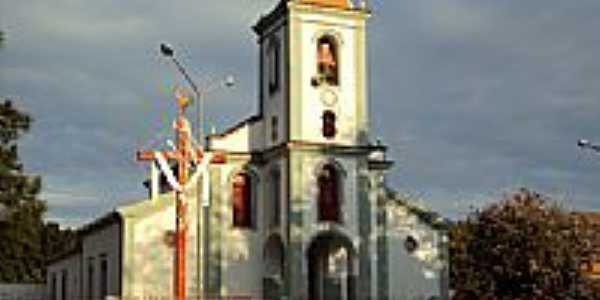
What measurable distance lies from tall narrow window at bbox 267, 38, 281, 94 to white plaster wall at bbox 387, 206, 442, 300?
794 cm

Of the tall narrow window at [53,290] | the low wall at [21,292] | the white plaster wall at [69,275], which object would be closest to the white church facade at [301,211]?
the white plaster wall at [69,275]

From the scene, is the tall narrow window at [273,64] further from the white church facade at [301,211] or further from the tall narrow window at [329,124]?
the tall narrow window at [329,124]

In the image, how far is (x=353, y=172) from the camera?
165 feet

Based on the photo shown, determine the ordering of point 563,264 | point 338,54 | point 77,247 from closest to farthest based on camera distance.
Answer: point 563,264 → point 338,54 → point 77,247

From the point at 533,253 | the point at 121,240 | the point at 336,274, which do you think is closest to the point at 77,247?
the point at 121,240

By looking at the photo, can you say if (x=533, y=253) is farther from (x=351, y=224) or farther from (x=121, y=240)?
(x=121, y=240)

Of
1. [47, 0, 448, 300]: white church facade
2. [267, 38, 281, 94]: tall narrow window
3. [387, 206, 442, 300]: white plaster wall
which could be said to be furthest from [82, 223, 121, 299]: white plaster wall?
[387, 206, 442, 300]: white plaster wall

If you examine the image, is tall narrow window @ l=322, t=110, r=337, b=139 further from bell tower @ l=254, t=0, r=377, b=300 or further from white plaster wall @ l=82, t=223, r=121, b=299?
white plaster wall @ l=82, t=223, r=121, b=299

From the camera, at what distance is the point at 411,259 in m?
51.7

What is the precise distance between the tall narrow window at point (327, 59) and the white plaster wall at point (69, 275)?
727 inches

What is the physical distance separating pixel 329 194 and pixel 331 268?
3677mm

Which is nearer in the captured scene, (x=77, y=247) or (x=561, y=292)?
(x=561, y=292)

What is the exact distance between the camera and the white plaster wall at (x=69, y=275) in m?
59.8

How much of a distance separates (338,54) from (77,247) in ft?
64.7
